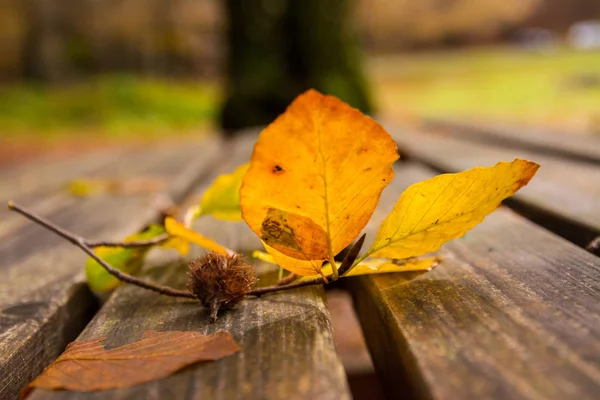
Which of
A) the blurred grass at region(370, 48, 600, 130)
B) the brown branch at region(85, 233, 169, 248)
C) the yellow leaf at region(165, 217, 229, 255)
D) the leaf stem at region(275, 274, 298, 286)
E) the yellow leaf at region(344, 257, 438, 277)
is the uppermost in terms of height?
the yellow leaf at region(165, 217, 229, 255)

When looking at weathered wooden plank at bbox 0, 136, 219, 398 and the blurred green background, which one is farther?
the blurred green background

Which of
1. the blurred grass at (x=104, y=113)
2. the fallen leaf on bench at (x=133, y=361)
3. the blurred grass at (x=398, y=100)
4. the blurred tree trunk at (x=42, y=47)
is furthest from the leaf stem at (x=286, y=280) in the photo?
the blurred tree trunk at (x=42, y=47)

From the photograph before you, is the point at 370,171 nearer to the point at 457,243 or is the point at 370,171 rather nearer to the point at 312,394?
the point at 312,394

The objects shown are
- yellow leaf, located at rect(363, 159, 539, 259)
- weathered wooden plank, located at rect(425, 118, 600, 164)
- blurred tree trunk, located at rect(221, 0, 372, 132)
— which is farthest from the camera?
blurred tree trunk, located at rect(221, 0, 372, 132)

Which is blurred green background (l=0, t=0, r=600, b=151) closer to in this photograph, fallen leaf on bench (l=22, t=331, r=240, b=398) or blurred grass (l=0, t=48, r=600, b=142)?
blurred grass (l=0, t=48, r=600, b=142)

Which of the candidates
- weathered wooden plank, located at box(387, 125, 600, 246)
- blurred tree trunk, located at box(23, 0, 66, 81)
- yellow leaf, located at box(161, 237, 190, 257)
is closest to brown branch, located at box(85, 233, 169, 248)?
yellow leaf, located at box(161, 237, 190, 257)

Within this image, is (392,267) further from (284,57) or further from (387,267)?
(284,57)

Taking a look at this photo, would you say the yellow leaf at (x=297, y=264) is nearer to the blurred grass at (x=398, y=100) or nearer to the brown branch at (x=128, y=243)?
the brown branch at (x=128, y=243)
